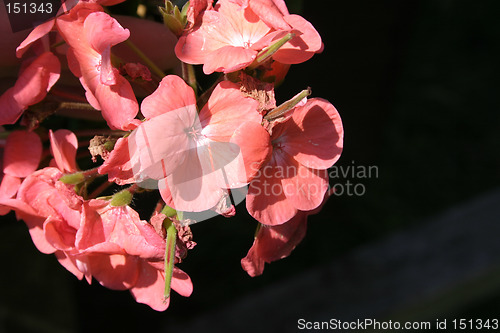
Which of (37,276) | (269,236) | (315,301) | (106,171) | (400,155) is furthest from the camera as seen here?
(400,155)

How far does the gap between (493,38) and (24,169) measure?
1.60 meters

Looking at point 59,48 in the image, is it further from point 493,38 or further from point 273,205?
point 493,38

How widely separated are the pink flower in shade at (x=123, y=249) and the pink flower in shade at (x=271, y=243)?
6cm

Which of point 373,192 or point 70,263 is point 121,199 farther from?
point 373,192

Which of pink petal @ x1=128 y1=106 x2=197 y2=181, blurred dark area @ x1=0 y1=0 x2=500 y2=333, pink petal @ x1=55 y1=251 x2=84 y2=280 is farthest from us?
blurred dark area @ x1=0 y1=0 x2=500 y2=333

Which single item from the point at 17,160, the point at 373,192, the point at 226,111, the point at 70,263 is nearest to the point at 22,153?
the point at 17,160

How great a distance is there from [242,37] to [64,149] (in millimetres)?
193

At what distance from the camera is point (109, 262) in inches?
18.8

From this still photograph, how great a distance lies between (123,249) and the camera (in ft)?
1.37

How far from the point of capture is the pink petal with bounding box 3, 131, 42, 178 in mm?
477

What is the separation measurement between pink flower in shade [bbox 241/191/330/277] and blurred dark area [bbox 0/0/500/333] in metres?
0.47

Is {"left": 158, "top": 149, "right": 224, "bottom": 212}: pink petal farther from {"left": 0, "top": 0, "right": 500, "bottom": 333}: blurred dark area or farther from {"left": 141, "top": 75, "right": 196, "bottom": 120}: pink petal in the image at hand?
{"left": 0, "top": 0, "right": 500, "bottom": 333}: blurred dark area

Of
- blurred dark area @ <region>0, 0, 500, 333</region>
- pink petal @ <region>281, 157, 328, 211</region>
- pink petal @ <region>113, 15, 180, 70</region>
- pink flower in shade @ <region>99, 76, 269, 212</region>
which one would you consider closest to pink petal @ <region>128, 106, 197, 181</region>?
pink flower in shade @ <region>99, 76, 269, 212</region>

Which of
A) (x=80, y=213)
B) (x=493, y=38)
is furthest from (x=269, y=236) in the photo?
(x=493, y=38)
